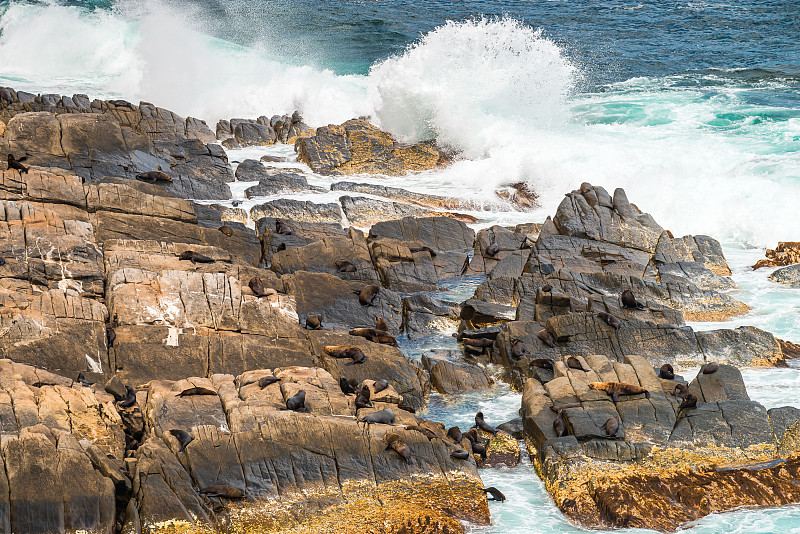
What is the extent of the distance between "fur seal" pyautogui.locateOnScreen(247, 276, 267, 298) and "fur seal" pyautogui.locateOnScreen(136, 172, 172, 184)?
668 cm

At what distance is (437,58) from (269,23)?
16.3m

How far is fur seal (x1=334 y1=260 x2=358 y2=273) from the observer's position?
15.5 m

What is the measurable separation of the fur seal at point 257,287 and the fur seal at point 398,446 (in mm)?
4447

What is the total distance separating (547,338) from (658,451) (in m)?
3.38

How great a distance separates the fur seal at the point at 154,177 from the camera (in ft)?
60.2

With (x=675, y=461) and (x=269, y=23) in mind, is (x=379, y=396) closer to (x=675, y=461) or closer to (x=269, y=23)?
(x=675, y=461)

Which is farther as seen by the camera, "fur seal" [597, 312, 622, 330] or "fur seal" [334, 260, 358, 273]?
"fur seal" [334, 260, 358, 273]

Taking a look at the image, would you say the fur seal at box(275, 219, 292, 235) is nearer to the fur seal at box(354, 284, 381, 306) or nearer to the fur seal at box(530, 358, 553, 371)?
the fur seal at box(354, 284, 381, 306)

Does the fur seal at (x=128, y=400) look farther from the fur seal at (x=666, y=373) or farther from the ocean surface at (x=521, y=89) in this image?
the fur seal at (x=666, y=373)

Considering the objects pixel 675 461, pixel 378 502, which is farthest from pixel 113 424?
pixel 675 461

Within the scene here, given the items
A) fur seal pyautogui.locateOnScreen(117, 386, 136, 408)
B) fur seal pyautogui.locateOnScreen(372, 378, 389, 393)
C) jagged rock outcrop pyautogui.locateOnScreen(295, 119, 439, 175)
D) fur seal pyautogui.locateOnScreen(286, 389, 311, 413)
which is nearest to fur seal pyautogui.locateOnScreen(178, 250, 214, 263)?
fur seal pyautogui.locateOnScreen(117, 386, 136, 408)

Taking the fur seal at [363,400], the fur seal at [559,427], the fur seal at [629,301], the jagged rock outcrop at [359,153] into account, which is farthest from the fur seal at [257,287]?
the jagged rock outcrop at [359,153]

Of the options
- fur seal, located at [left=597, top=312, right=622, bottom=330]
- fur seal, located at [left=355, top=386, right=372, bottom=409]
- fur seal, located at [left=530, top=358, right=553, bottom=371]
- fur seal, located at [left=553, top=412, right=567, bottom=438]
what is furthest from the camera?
fur seal, located at [left=597, top=312, right=622, bottom=330]

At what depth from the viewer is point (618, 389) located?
11000 mm
